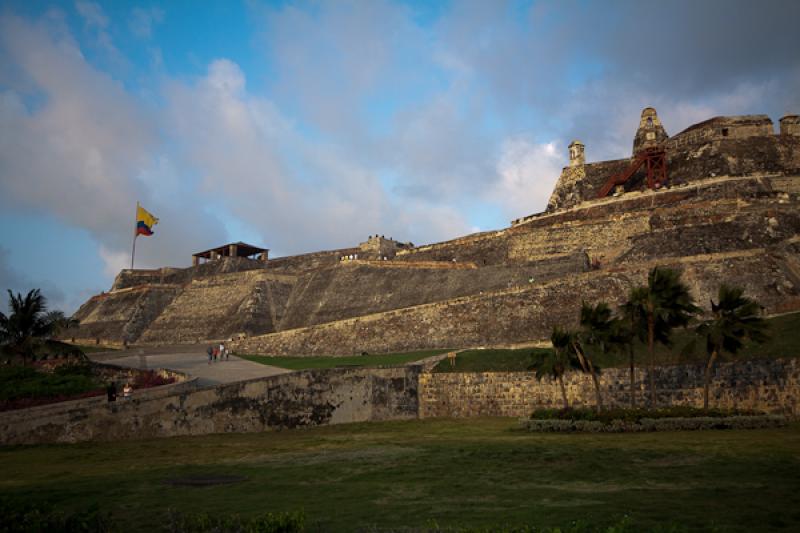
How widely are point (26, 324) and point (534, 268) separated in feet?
82.3

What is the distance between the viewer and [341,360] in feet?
108

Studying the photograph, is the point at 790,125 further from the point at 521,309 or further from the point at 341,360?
the point at 341,360

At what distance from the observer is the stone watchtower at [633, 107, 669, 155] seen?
163 feet

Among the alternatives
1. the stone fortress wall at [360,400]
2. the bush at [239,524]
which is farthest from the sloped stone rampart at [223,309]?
the bush at [239,524]

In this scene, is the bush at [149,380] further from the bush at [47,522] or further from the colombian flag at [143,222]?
the colombian flag at [143,222]

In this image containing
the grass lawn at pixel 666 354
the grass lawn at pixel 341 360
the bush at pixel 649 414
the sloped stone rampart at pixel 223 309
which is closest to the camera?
the bush at pixel 649 414

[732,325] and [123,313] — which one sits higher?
[123,313]

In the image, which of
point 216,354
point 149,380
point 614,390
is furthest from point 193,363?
point 614,390

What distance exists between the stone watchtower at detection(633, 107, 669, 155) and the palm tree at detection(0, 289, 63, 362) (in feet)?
129

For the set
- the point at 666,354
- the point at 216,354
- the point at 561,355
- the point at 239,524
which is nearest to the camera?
the point at 239,524

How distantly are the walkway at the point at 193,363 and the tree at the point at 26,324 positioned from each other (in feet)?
17.9

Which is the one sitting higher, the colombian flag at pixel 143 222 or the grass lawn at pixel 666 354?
the colombian flag at pixel 143 222

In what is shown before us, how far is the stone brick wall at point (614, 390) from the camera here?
20.6 m

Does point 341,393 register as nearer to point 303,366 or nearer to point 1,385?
point 303,366
